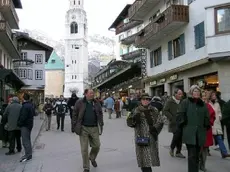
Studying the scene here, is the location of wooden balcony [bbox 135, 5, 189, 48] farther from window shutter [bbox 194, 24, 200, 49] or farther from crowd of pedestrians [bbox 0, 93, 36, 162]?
crowd of pedestrians [bbox 0, 93, 36, 162]

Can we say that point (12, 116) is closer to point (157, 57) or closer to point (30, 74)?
point (157, 57)

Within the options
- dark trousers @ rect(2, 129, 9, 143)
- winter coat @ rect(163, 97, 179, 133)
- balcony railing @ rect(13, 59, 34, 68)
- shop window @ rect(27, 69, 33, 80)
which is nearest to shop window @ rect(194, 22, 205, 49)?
winter coat @ rect(163, 97, 179, 133)

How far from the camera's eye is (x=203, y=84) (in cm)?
2145

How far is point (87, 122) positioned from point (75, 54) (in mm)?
109936

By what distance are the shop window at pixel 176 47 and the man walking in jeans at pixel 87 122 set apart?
643 inches

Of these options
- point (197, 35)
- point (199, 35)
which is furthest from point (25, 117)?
point (197, 35)

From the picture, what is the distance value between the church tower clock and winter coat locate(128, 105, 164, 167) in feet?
360

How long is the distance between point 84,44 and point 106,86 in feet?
184

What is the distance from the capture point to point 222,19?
64.1 ft

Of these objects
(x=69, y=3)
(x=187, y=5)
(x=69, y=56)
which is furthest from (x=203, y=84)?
(x=69, y=3)

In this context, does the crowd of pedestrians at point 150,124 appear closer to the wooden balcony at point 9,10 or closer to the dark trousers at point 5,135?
the dark trousers at point 5,135

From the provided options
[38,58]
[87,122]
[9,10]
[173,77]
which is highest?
[9,10]

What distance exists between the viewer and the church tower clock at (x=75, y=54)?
117 m

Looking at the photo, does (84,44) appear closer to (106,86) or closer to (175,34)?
(106,86)
